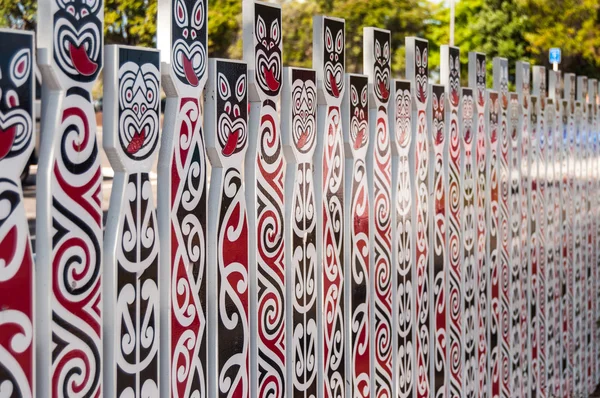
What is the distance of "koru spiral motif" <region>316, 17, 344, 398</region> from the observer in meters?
2.47

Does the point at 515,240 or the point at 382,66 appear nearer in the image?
the point at 382,66

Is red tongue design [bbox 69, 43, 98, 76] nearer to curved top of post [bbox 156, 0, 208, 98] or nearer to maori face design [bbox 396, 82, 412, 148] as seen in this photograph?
curved top of post [bbox 156, 0, 208, 98]

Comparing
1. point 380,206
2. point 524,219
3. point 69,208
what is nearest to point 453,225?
point 380,206

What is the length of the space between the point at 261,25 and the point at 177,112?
15.9 inches

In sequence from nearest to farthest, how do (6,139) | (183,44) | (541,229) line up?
(6,139), (183,44), (541,229)

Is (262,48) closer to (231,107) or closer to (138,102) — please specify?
(231,107)

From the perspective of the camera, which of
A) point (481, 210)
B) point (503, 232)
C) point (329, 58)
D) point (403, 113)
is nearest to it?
point (329, 58)

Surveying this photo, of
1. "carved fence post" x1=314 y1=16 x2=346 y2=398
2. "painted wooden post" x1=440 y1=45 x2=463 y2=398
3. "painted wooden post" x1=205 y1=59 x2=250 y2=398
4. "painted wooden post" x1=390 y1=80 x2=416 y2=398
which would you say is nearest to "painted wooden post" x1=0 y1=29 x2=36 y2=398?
"painted wooden post" x1=205 y1=59 x2=250 y2=398

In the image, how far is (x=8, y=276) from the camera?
4.88ft

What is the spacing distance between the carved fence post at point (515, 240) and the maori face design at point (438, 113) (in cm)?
80

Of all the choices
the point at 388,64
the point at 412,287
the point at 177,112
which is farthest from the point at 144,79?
the point at 412,287

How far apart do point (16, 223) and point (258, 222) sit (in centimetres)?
77

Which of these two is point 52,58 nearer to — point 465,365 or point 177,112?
point 177,112

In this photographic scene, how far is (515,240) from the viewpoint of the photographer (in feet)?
13.2
